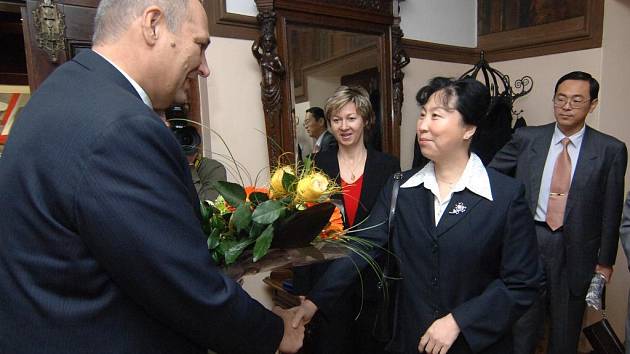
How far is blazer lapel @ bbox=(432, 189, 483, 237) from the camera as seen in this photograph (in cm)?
127

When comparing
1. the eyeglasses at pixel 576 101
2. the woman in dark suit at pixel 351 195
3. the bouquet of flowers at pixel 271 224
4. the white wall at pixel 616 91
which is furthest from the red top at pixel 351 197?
the white wall at pixel 616 91

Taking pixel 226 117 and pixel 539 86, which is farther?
pixel 539 86

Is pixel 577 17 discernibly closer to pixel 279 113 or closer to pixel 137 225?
pixel 279 113

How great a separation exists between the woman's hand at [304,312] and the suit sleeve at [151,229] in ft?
1.32

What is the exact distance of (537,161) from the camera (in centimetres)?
234

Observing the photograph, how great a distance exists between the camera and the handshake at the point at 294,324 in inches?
38.6

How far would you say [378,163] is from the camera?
6.77ft

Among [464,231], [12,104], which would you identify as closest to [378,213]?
[464,231]

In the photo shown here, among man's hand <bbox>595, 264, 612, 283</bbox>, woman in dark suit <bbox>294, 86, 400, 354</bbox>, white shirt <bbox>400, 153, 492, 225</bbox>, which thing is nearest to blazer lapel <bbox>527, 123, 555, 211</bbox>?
man's hand <bbox>595, 264, 612, 283</bbox>

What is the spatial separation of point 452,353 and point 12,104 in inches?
138

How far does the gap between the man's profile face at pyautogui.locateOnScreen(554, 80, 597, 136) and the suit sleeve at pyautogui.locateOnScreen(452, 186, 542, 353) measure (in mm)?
1307

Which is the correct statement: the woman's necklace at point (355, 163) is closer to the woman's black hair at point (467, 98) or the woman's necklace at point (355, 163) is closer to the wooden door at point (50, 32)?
the woman's black hair at point (467, 98)

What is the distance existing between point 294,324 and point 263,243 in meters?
0.36

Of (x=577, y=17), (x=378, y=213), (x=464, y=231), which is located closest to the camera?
(x=464, y=231)
